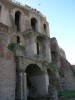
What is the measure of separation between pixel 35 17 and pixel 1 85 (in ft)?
60.8

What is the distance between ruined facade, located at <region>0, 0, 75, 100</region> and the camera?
54.4 ft

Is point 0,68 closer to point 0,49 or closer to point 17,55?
point 0,49

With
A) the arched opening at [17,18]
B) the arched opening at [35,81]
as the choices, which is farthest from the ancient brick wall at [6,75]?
the arched opening at [17,18]

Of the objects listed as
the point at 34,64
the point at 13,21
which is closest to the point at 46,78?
the point at 34,64

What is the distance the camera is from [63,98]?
1909 centimetres

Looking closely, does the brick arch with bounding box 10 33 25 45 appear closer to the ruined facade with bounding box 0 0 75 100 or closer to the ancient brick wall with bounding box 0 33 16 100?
the ruined facade with bounding box 0 0 75 100

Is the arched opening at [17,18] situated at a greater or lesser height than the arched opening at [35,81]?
greater

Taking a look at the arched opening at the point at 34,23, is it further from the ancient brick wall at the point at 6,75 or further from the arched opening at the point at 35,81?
the ancient brick wall at the point at 6,75

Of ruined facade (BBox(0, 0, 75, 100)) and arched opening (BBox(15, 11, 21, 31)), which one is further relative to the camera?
arched opening (BBox(15, 11, 21, 31))

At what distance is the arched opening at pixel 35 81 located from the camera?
22.5 m

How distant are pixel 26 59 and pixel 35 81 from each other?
4507mm

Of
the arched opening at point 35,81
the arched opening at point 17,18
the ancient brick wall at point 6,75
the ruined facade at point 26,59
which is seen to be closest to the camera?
the ancient brick wall at point 6,75

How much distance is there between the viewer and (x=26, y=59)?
19812 mm

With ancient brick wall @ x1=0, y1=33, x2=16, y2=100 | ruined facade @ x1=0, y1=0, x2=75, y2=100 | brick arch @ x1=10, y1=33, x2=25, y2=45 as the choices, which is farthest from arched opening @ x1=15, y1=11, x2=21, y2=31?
ancient brick wall @ x1=0, y1=33, x2=16, y2=100
